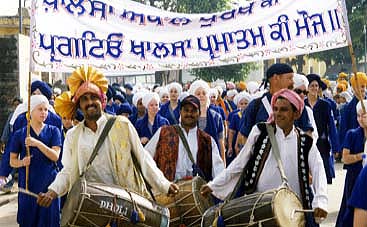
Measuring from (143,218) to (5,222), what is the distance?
6.39m

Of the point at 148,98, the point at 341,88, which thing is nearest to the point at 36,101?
the point at 148,98

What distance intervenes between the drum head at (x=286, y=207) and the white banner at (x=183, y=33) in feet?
7.93

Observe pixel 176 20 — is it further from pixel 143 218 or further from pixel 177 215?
pixel 143 218

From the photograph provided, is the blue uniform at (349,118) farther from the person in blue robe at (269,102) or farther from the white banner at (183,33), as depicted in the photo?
the person in blue robe at (269,102)

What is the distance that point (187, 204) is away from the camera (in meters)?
7.08

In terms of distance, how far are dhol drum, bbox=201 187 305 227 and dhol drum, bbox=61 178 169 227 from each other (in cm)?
52

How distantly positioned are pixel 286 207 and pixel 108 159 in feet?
4.51

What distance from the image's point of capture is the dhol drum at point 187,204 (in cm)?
705

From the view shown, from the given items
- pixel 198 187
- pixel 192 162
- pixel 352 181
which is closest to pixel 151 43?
pixel 192 162

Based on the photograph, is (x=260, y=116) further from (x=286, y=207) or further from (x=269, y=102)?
(x=286, y=207)

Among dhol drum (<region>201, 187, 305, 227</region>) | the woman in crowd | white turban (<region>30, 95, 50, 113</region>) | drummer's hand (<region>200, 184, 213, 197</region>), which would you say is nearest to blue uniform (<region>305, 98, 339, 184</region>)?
the woman in crowd

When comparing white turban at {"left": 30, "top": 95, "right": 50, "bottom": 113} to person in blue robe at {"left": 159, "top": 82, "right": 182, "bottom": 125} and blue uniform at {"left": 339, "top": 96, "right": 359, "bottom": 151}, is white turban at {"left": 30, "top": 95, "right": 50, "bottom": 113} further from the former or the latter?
blue uniform at {"left": 339, "top": 96, "right": 359, "bottom": 151}

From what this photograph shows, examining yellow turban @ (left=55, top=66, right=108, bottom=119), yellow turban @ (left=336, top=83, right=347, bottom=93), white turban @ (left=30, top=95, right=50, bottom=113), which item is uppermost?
yellow turban @ (left=55, top=66, right=108, bottom=119)

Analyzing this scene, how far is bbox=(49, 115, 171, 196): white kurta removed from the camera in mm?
6422
